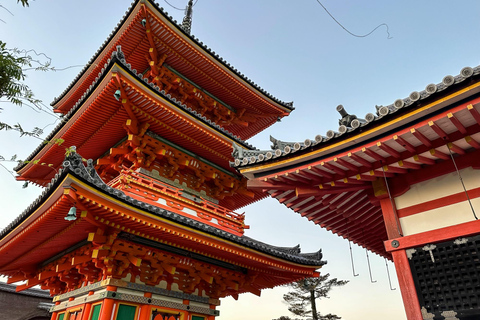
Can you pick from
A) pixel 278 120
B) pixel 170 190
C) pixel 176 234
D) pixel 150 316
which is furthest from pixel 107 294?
pixel 278 120

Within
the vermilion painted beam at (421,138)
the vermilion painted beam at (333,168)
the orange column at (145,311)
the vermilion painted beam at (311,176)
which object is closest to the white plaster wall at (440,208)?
the vermilion painted beam at (421,138)

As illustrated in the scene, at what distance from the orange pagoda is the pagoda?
376cm

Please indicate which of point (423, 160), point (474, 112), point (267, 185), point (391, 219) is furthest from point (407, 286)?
point (267, 185)

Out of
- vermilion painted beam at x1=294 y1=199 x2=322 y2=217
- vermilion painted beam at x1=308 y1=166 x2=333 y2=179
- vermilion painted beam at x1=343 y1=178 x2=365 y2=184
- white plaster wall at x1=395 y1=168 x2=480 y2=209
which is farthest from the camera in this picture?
vermilion painted beam at x1=294 y1=199 x2=322 y2=217

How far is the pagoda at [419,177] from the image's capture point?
15.4ft

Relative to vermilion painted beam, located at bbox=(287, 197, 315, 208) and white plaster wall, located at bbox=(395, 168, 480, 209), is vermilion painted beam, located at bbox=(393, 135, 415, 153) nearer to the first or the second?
white plaster wall, located at bbox=(395, 168, 480, 209)

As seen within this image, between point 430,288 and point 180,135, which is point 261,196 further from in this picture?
point 430,288

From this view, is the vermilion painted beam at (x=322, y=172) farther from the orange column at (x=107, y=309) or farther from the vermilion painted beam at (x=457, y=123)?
the orange column at (x=107, y=309)

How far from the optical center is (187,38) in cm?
1286

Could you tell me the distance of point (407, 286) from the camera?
17.0 feet

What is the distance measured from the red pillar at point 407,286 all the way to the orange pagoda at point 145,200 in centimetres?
502

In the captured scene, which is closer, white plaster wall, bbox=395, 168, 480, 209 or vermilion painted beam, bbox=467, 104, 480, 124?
vermilion painted beam, bbox=467, 104, 480, 124

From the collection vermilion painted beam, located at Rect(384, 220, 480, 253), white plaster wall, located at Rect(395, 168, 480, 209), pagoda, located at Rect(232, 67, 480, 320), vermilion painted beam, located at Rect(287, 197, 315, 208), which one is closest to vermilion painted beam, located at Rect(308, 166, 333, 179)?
pagoda, located at Rect(232, 67, 480, 320)

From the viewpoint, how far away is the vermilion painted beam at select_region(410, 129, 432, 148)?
16.1ft
